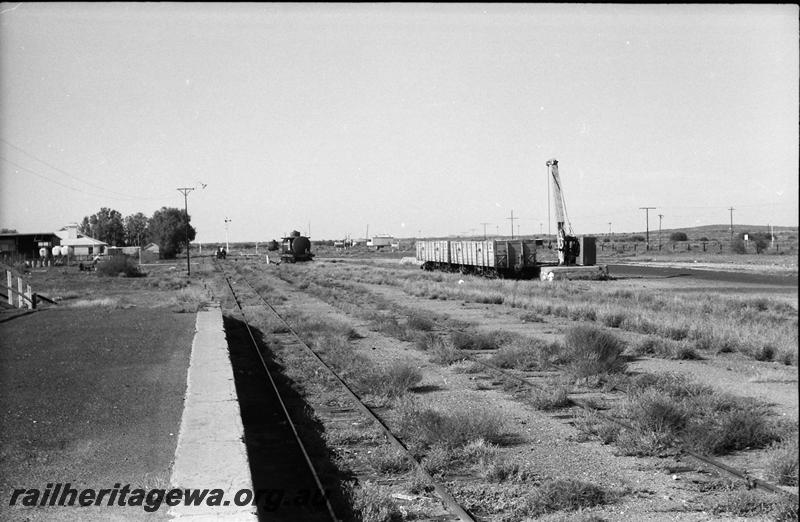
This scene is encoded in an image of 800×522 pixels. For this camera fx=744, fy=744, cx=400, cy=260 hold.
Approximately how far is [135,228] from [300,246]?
10979 centimetres

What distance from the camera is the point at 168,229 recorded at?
5753 inches

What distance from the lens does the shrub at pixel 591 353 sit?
47.9ft

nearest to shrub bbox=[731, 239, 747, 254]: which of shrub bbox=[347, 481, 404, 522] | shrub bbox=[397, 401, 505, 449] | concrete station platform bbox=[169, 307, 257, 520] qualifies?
concrete station platform bbox=[169, 307, 257, 520]

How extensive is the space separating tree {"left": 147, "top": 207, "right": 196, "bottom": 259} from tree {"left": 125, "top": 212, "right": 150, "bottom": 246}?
98.3ft

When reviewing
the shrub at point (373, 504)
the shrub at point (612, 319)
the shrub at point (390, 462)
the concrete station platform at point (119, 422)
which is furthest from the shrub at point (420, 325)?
Answer: the shrub at point (373, 504)

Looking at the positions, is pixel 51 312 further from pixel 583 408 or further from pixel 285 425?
pixel 583 408

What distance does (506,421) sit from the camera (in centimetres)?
1092

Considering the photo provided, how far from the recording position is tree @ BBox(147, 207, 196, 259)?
14250cm

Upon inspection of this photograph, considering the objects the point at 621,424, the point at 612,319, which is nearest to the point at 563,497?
the point at 621,424

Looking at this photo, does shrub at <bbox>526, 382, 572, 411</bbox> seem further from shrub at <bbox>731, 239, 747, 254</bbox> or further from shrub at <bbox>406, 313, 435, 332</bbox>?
shrub at <bbox>731, 239, 747, 254</bbox>

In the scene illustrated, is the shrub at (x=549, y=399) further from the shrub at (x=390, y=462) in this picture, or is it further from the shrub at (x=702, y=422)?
the shrub at (x=390, y=462)

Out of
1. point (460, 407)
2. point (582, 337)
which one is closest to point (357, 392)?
point (460, 407)

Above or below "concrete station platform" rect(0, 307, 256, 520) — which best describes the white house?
above

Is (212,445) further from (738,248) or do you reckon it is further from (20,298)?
(738,248)
